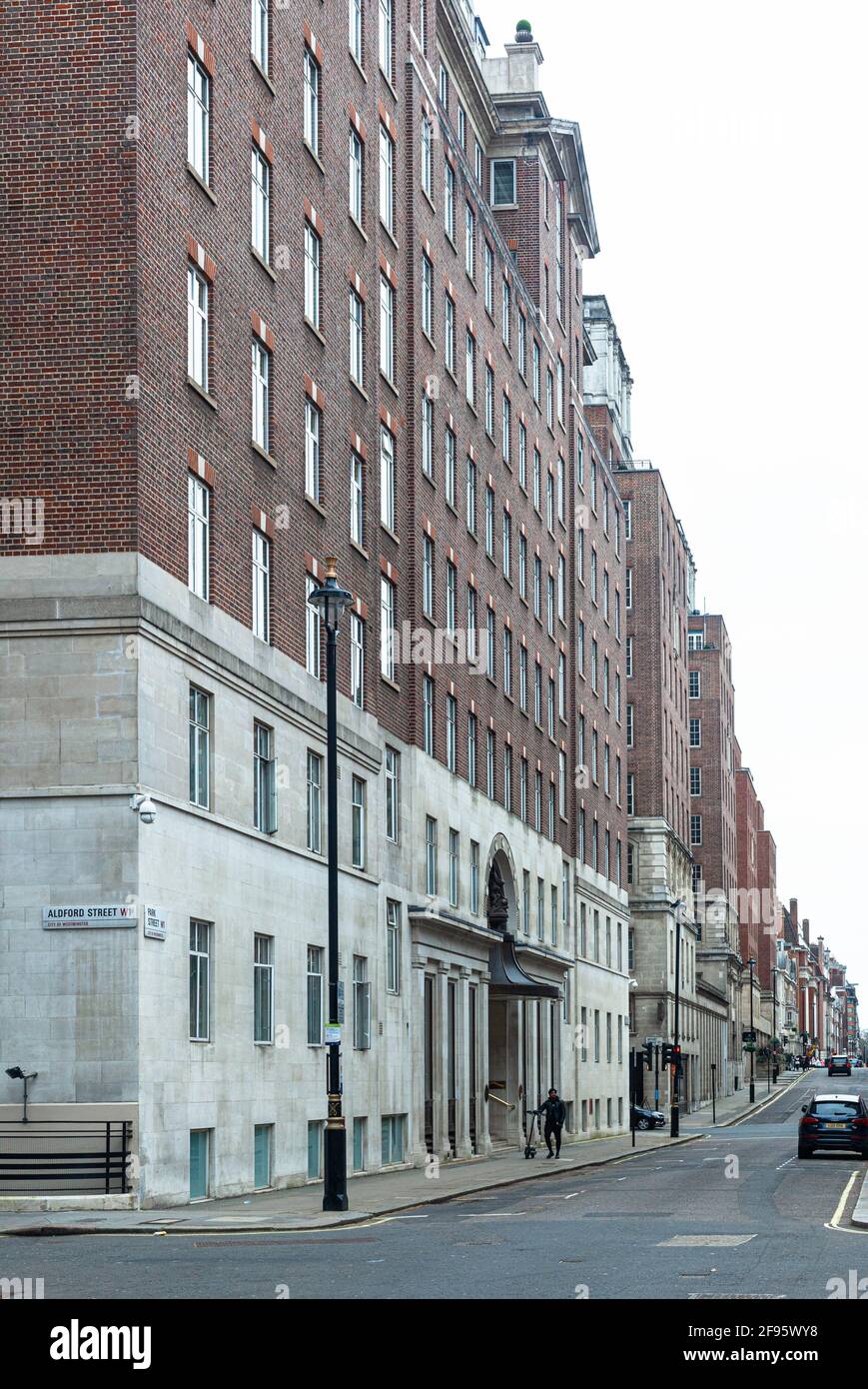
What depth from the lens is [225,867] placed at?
3091cm

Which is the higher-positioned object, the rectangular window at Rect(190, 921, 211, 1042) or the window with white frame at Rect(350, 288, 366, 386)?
the window with white frame at Rect(350, 288, 366, 386)

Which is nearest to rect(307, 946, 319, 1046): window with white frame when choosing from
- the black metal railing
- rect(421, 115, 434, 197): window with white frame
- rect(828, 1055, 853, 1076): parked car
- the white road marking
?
the black metal railing

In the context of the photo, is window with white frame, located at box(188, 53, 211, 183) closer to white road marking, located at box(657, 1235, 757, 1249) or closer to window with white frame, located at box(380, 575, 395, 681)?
window with white frame, located at box(380, 575, 395, 681)

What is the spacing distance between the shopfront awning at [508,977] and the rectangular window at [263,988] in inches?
819

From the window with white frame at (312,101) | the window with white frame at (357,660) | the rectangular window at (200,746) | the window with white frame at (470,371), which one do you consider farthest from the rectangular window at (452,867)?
the rectangular window at (200,746)

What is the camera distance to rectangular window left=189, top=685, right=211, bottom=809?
29.7 meters

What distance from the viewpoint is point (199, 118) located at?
1242 inches

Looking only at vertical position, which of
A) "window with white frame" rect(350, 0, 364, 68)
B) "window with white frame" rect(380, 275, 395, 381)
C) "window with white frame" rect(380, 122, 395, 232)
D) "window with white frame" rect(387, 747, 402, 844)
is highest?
"window with white frame" rect(350, 0, 364, 68)

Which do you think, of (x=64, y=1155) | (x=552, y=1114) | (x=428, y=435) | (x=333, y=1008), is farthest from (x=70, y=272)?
(x=552, y=1114)

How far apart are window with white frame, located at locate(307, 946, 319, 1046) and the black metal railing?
33.4ft

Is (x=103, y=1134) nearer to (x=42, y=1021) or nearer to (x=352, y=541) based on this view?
(x=42, y=1021)
